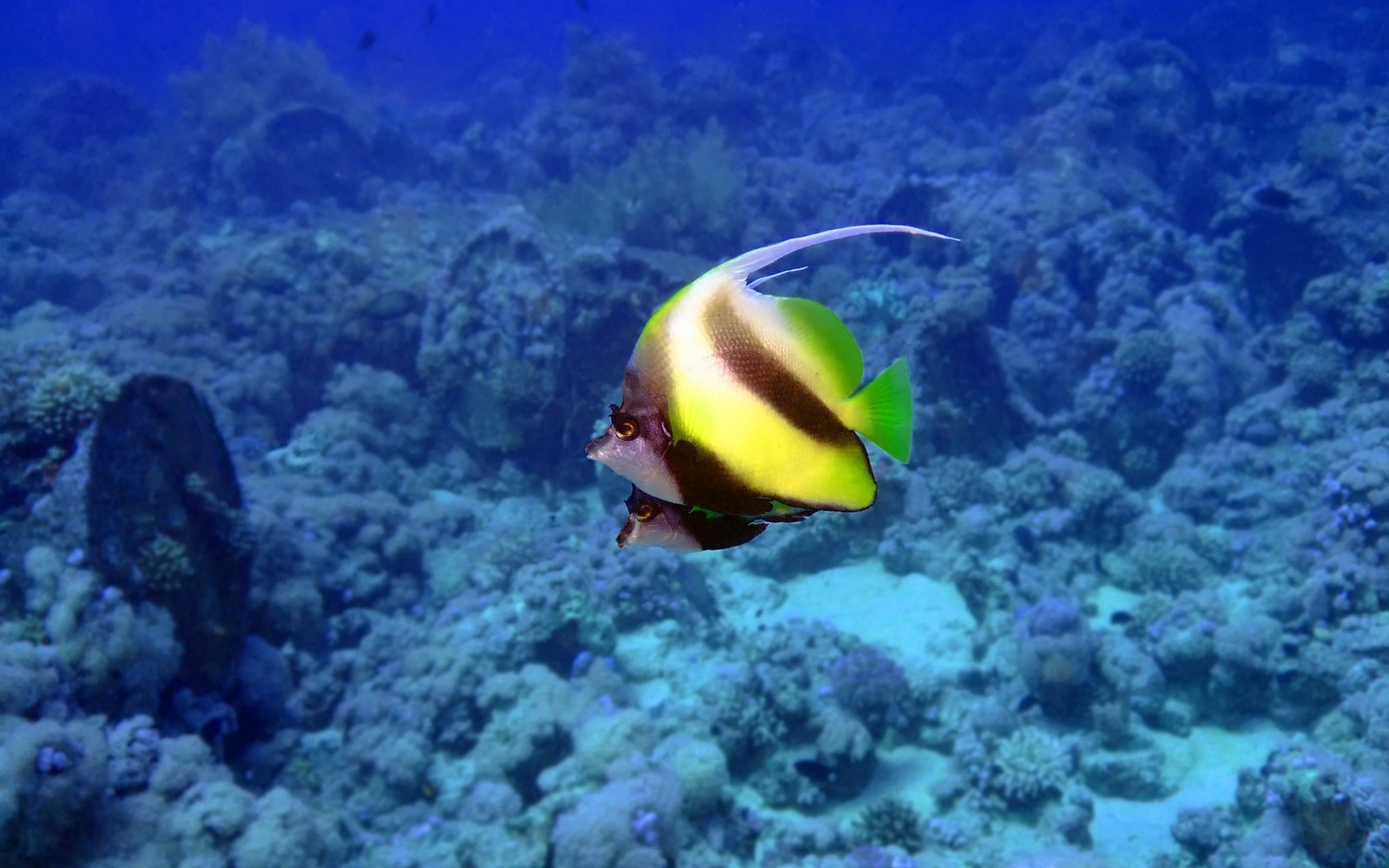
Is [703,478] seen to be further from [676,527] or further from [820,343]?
[820,343]

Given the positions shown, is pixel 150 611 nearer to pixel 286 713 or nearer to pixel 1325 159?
pixel 286 713

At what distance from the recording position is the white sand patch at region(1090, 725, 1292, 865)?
16.3 feet

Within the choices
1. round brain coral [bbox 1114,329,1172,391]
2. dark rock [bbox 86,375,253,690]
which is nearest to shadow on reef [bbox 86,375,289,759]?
dark rock [bbox 86,375,253,690]

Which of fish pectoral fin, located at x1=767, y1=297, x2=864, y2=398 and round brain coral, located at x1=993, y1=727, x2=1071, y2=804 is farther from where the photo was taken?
round brain coral, located at x1=993, y1=727, x2=1071, y2=804

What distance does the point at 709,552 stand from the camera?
25.9 feet

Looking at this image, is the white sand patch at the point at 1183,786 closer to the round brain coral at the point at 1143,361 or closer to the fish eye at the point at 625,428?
the round brain coral at the point at 1143,361

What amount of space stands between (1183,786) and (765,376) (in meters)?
6.08

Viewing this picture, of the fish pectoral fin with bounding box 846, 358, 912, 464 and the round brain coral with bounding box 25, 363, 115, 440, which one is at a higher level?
the round brain coral with bounding box 25, 363, 115, 440

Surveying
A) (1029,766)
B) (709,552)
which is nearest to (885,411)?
(1029,766)

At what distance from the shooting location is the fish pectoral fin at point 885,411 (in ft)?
3.24

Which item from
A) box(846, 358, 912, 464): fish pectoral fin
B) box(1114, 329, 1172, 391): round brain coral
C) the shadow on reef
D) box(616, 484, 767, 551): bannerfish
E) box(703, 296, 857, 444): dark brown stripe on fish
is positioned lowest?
box(1114, 329, 1172, 391): round brain coral

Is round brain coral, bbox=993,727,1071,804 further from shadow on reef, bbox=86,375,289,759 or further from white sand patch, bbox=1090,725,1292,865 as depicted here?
shadow on reef, bbox=86,375,289,759

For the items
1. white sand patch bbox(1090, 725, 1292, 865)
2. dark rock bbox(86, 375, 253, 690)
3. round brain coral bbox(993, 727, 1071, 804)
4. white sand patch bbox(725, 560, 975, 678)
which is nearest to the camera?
dark rock bbox(86, 375, 253, 690)

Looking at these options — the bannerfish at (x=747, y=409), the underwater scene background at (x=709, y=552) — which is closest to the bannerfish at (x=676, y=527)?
the bannerfish at (x=747, y=409)
